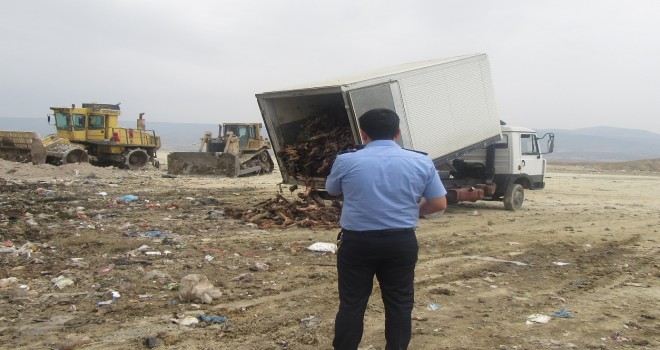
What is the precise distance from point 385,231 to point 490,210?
9.74 m

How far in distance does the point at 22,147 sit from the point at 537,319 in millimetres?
19243

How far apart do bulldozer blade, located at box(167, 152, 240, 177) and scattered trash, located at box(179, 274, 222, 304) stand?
47.7 feet

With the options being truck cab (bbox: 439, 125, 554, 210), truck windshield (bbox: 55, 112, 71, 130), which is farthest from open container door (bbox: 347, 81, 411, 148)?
truck windshield (bbox: 55, 112, 71, 130)

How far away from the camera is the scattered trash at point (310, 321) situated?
4062 millimetres

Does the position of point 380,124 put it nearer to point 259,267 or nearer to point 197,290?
point 197,290

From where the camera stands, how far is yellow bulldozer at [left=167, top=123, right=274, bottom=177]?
62.9 feet

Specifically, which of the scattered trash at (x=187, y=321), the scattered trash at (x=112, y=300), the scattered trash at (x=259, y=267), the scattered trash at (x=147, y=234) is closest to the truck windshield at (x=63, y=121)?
the scattered trash at (x=147, y=234)

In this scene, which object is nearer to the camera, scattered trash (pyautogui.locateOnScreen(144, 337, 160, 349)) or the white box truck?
scattered trash (pyautogui.locateOnScreen(144, 337, 160, 349))

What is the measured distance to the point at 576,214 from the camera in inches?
435

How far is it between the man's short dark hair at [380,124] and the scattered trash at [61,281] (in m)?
3.54

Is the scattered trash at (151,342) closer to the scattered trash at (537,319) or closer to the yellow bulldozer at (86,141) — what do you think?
the scattered trash at (537,319)

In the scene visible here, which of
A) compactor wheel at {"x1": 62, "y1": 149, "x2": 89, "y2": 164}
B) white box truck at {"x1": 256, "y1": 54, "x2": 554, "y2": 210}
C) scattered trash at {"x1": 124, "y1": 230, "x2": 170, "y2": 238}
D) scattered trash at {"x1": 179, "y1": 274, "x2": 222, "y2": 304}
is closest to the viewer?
scattered trash at {"x1": 179, "y1": 274, "x2": 222, "y2": 304}

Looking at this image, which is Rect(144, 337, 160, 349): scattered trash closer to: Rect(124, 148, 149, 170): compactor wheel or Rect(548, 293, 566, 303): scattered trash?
Rect(548, 293, 566, 303): scattered trash

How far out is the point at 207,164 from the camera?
19.2m
